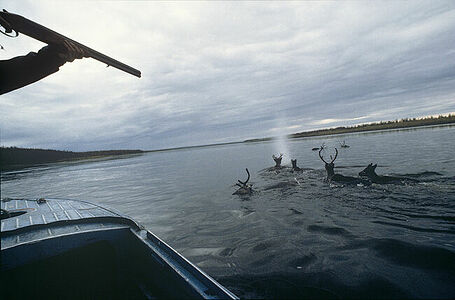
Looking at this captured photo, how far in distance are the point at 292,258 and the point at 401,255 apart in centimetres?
243

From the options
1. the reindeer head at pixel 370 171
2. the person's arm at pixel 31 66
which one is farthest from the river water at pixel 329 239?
the person's arm at pixel 31 66

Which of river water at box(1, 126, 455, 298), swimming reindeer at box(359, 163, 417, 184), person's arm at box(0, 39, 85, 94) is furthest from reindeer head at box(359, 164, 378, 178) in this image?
person's arm at box(0, 39, 85, 94)

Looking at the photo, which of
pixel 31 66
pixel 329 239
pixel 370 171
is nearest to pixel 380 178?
pixel 370 171

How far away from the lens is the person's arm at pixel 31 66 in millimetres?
3504

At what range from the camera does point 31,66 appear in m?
3.72

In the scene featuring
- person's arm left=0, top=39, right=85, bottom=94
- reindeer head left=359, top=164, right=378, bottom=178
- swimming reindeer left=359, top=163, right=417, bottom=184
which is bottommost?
swimming reindeer left=359, top=163, right=417, bottom=184

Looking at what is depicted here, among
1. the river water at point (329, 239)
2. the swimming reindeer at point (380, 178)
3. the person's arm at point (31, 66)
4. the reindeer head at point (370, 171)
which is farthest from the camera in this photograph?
the reindeer head at point (370, 171)

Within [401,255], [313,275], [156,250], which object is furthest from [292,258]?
[156,250]

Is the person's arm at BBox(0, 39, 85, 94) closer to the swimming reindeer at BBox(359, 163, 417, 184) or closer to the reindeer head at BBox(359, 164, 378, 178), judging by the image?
the swimming reindeer at BBox(359, 163, 417, 184)

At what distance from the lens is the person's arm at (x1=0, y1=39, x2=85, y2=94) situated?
3504mm

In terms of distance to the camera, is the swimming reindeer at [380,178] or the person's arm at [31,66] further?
the swimming reindeer at [380,178]

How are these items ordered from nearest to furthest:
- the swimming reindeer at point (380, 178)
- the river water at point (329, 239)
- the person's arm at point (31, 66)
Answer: the person's arm at point (31, 66)
the river water at point (329, 239)
the swimming reindeer at point (380, 178)

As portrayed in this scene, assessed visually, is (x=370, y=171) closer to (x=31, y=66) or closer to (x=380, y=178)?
(x=380, y=178)

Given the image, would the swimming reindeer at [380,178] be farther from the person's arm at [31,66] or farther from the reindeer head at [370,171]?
the person's arm at [31,66]
